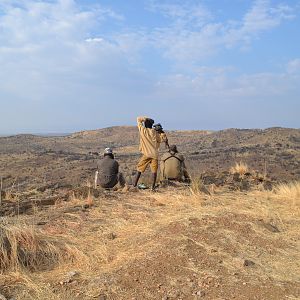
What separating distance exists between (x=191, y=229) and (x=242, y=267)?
1.24 m

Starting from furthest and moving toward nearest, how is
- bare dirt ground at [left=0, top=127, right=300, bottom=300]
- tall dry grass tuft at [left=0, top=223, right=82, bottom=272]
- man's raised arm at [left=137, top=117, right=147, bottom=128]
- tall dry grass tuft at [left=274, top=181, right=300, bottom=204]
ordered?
man's raised arm at [left=137, top=117, right=147, bottom=128] < tall dry grass tuft at [left=274, top=181, right=300, bottom=204] < tall dry grass tuft at [left=0, top=223, right=82, bottom=272] < bare dirt ground at [left=0, top=127, right=300, bottom=300]

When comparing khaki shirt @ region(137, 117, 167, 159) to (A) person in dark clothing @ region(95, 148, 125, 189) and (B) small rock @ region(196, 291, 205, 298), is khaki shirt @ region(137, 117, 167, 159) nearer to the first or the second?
(A) person in dark clothing @ region(95, 148, 125, 189)

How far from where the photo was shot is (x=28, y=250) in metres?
5.74

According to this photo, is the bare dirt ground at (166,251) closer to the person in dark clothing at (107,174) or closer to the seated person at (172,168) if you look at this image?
the person in dark clothing at (107,174)

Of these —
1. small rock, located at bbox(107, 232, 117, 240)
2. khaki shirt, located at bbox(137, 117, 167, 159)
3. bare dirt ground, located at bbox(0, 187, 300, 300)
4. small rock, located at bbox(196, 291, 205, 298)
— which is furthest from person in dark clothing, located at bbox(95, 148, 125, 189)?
small rock, located at bbox(196, 291, 205, 298)

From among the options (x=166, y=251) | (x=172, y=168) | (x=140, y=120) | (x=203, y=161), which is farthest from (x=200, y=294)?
(x=203, y=161)

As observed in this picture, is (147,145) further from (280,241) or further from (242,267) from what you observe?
(242,267)

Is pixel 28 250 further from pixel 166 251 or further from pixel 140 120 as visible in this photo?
pixel 140 120

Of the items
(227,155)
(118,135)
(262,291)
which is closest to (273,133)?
A: (227,155)

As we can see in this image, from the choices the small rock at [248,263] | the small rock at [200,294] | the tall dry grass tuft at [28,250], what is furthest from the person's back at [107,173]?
the small rock at [200,294]

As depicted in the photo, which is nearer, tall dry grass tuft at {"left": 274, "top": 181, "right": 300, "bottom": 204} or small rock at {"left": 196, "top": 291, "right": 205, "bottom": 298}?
small rock at {"left": 196, "top": 291, "right": 205, "bottom": 298}

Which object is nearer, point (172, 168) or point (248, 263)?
point (248, 263)

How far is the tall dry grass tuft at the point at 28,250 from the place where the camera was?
540 cm

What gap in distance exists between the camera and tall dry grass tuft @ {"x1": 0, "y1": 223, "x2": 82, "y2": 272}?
5.40m
